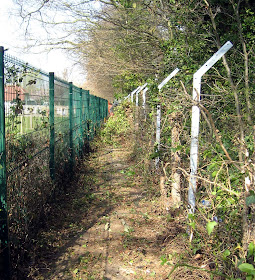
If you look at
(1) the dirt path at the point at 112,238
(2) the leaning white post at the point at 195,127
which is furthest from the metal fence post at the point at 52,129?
(2) the leaning white post at the point at 195,127

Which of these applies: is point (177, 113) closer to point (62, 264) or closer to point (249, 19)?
point (62, 264)

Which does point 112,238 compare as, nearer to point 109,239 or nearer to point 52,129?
point 109,239

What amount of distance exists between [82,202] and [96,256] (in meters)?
2.01

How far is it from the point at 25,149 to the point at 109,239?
154 cm

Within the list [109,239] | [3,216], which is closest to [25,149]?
[3,216]

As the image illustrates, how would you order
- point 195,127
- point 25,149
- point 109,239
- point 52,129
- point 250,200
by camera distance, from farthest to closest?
point 52,129 < point 109,239 < point 25,149 < point 195,127 < point 250,200

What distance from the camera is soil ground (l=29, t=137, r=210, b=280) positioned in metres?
3.60

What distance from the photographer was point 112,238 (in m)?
4.45

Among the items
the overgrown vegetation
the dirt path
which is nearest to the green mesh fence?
the dirt path

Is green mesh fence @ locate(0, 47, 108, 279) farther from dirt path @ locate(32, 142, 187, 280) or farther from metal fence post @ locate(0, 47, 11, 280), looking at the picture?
dirt path @ locate(32, 142, 187, 280)

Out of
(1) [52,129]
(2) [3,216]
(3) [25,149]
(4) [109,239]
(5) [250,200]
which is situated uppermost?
(1) [52,129]

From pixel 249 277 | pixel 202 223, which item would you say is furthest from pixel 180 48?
pixel 249 277

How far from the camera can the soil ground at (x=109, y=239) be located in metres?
3.60

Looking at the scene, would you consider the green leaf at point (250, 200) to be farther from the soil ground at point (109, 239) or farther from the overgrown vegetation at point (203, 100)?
the soil ground at point (109, 239)
